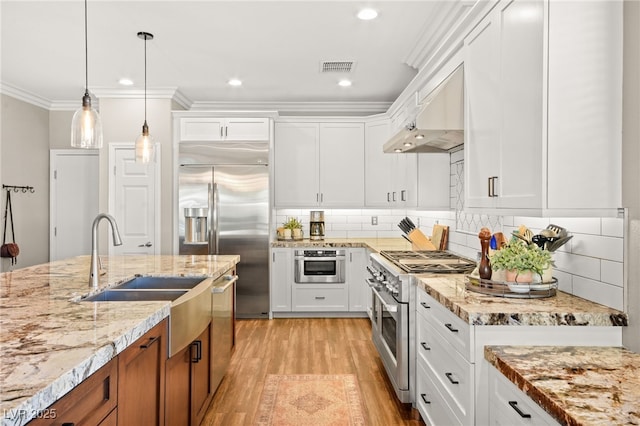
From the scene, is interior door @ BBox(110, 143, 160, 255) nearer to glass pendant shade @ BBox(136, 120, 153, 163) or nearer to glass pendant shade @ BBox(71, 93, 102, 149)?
glass pendant shade @ BBox(136, 120, 153, 163)

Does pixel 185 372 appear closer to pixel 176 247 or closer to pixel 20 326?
pixel 20 326

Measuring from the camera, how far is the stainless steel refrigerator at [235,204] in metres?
5.11

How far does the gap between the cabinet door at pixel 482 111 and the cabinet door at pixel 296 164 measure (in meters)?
3.12

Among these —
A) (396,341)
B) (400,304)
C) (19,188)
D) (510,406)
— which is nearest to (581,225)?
(510,406)

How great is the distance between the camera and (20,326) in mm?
1488

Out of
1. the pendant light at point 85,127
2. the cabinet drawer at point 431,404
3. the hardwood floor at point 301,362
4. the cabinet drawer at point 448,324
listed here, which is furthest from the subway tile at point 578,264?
the pendant light at point 85,127

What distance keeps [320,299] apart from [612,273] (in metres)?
3.74

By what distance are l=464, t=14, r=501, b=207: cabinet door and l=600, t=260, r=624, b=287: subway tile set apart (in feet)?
1.86

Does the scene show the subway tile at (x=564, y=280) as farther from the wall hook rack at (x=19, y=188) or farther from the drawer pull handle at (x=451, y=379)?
the wall hook rack at (x=19, y=188)

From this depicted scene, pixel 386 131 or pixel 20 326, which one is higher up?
pixel 386 131

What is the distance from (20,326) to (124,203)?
3.93 meters

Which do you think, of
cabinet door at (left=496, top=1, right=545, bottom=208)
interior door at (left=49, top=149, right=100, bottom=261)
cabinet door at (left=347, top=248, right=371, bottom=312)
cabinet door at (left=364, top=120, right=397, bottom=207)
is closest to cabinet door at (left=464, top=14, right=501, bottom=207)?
cabinet door at (left=496, top=1, right=545, bottom=208)

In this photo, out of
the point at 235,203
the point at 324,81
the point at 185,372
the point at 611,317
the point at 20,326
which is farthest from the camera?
the point at 235,203

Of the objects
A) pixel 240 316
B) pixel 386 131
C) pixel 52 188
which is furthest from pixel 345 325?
pixel 52 188
